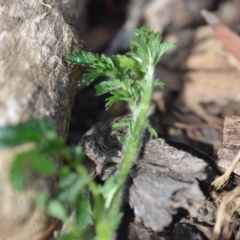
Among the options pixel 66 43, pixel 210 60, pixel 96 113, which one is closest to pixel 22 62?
pixel 66 43

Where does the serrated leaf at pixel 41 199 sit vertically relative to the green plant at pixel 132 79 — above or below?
below

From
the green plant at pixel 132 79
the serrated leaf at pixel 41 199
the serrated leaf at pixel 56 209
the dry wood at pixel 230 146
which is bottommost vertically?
the serrated leaf at pixel 56 209

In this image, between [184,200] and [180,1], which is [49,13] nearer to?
[184,200]

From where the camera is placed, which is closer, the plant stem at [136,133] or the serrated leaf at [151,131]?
the plant stem at [136,133]

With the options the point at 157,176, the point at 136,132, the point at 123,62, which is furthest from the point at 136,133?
the point at 123,62

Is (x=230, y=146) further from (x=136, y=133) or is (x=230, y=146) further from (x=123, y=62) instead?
(x=123, y=62)

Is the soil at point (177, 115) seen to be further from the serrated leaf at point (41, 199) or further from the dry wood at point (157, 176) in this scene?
the serrated leaf at point (41, 199)

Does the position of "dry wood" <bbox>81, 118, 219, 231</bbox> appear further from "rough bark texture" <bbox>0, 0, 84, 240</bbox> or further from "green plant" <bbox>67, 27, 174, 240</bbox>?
"rough bark texture" <bbox>0, 0, 84, 240</bbox>

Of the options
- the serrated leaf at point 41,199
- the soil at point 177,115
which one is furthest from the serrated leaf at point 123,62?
the serrated leaf at point 41,199

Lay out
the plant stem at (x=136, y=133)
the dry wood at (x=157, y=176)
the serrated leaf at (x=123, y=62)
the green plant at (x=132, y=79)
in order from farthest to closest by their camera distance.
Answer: the serrated leaf at (x=123, y=62) → the green plant at (x=132, y=79) → the plant stem at (x=136, y=133) → the dry wood at (x=157, y=176)
